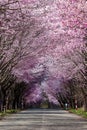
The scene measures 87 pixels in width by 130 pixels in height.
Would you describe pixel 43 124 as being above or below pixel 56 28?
below

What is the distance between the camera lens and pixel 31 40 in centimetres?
→ 3059

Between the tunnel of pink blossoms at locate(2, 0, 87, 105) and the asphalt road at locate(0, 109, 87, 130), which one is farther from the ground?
the tunnel of pink blossoms at locate(2, 0, 87, 105)

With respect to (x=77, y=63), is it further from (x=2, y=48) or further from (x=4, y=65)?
(x=2, y=48)

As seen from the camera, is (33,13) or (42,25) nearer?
(33,13)

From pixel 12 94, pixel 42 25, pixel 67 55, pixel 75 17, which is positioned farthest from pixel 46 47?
pixel 12 94

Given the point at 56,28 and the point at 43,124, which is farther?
the point at 56,28

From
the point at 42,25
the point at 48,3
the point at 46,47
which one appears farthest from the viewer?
the point at 46,47

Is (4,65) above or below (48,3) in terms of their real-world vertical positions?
below

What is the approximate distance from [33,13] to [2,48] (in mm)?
3117

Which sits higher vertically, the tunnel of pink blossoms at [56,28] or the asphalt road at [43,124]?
the tunnel of pink blossoms at [56,28]

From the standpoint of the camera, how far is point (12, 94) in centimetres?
6875

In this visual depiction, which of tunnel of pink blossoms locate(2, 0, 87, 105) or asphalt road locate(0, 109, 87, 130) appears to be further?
asphalt road locate(0, 109, 87, 130)

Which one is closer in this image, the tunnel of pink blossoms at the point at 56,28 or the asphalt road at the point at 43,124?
the tunnel of pink blossoms at the point at 56,28

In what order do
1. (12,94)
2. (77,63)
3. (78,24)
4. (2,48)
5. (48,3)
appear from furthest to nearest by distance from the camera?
(12,94) < (77,63) < (2,48) < (48,3) < (78,24)
